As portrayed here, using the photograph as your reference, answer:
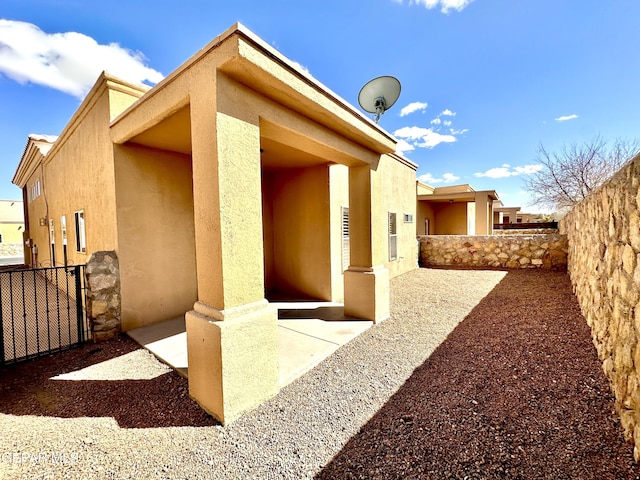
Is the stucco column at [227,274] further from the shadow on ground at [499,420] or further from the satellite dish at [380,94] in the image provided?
the satellite dish at [380,94]

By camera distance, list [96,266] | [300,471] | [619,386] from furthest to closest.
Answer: [96,266] < [619,386] < [300,471]

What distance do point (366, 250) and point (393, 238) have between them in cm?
412

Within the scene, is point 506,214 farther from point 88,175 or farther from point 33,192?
point 33,192

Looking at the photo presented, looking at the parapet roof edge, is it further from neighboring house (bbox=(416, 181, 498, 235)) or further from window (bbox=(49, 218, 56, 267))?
neighboring house (bbox=(416, 181, 498, 235))

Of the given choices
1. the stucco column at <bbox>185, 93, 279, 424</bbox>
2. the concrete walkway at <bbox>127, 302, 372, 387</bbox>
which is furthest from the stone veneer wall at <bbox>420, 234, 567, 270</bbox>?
the stucco column at <bbox>185, 93, 279, 424</bbox>

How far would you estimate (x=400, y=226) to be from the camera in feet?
32.8

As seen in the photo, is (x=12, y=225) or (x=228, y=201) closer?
(x=228, y=201)

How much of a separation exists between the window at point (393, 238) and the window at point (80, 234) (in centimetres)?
805

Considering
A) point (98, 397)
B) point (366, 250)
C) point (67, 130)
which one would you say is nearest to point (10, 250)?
point (67, 130)

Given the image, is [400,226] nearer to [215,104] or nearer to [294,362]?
[294,362]

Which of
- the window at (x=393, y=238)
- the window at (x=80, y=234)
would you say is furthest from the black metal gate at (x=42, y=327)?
the window at (x=393, y=238)

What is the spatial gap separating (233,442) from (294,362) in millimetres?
1325

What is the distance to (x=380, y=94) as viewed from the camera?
620 cm

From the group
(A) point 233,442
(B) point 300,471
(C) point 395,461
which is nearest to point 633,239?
(C) point 395,461
